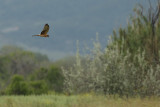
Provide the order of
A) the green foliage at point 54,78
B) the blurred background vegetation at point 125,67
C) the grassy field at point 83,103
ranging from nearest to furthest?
1. the grassy field at point 83,103
2. the blurred background vegetation at point 125,67
3. the green foliage at point 54,78

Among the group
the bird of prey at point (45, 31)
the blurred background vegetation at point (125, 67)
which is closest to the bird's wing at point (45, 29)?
the bird of prey at point (45, 31)

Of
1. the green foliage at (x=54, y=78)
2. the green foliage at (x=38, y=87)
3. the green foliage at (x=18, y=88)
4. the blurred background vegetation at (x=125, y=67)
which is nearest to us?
the blurred background vegetation at (x=125, y=67)

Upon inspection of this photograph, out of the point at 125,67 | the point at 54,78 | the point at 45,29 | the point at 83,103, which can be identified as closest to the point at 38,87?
the point at 54,78

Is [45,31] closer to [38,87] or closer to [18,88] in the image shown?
[18,88]

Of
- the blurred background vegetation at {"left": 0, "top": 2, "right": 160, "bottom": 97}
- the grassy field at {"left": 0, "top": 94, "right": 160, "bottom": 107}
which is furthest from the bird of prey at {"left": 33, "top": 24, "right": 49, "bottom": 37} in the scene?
the blurred background vegetation at {"left": 0, "top": 2, "right": 160, "bottom": 97}

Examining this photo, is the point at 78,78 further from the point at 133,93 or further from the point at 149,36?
the point at 149,36

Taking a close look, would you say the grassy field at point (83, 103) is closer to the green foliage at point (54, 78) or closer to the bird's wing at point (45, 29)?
the bird's wing at point (45, 29)

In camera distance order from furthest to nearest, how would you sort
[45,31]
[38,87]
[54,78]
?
[54,78] → [38,87] → [45,31]

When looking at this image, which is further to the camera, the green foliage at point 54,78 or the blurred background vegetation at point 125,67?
the green foliage at point 54,78

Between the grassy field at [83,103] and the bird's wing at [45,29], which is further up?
the bird's wing at [45,29]

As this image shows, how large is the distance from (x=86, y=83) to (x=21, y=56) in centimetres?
2645

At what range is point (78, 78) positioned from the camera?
1320 cm

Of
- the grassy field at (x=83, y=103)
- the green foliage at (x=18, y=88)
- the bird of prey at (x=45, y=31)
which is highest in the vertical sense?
the bird of prey at (x=45, y=31)

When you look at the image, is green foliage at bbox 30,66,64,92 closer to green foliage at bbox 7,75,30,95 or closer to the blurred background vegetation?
green foliage at bbox 7,75,30,95
